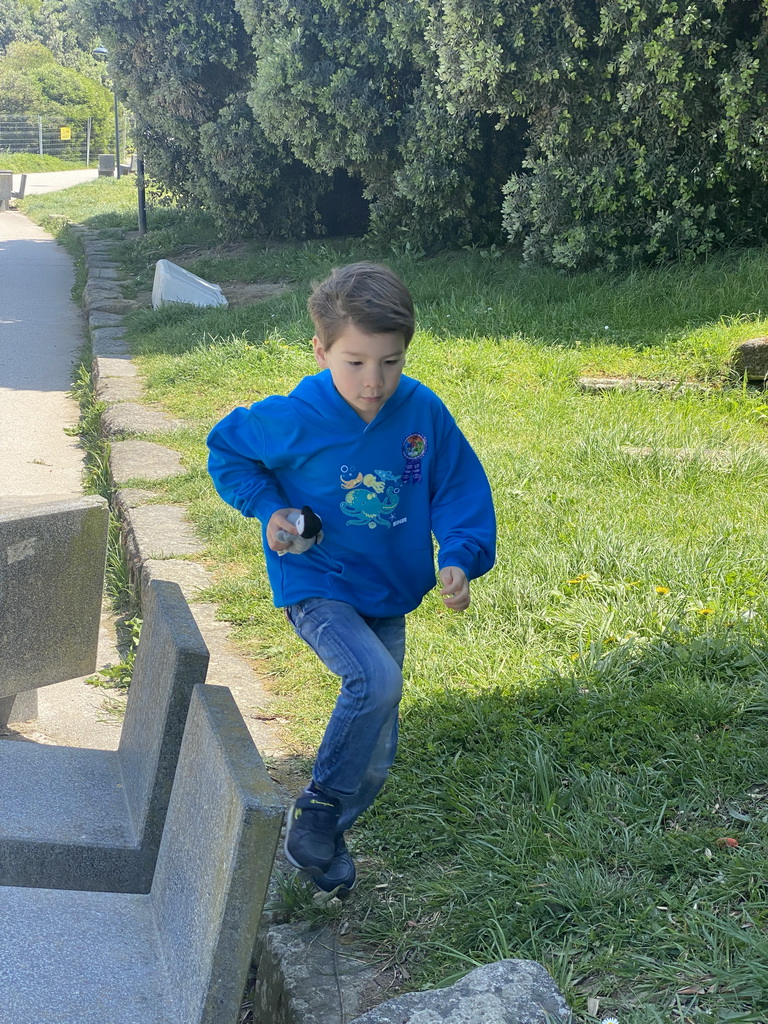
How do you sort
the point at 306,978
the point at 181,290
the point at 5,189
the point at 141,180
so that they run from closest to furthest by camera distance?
the point at 306,978, the point at 181,290, the point at 141,180, the point at 5,189

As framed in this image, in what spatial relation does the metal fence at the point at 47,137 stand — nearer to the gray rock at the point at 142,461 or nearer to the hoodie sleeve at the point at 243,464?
the gray rock at the point at 142,461

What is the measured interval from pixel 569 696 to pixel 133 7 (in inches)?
529

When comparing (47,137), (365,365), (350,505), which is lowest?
(47,137)

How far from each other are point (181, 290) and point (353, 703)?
29.4 feet

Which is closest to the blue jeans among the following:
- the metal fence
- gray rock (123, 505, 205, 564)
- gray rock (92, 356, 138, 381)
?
gray rock (123, 505, 205, 564)

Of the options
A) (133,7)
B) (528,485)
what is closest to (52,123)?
(133,7)

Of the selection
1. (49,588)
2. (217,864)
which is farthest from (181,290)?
(217,864)

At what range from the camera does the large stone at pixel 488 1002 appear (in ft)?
5.82

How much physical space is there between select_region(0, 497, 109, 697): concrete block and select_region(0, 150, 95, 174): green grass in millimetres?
42096

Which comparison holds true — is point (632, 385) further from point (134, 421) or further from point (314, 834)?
point (314, 834)

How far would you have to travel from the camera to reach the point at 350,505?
240cm

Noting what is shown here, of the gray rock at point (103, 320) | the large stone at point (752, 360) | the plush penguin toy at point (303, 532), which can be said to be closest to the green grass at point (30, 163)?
the gray rock at point (103, 320)

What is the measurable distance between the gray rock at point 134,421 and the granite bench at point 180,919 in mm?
4600

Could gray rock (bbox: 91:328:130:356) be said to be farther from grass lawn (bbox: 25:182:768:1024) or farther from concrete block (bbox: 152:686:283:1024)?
concrete block (bbox: 152:686:283:1024)
